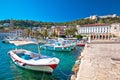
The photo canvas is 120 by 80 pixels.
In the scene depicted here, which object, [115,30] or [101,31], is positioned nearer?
[115,30]

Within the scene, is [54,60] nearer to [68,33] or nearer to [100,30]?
[68,33]

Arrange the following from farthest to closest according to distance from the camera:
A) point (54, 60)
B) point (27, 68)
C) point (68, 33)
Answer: point (68, 33), point (27, 68), point (54, 60)

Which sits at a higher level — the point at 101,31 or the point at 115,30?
the point at 115,30

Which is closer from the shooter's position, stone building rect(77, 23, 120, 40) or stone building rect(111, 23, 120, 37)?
stone building rect(111, 23, 120, 37)

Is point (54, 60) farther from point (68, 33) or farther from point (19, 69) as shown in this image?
point (68, 33)

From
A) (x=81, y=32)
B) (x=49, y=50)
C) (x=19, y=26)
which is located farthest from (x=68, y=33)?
(x=19, y=26)

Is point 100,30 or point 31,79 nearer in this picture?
point 31,79

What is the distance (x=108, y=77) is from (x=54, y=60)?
22.7 feet

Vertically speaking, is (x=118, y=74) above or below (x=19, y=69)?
above

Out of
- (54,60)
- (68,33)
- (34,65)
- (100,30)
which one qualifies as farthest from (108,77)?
(100,30)

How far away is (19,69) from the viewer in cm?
1808

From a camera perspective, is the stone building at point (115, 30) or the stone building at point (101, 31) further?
the stone building at point (101, 31)

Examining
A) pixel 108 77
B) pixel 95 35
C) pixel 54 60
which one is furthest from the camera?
pixel 95 35

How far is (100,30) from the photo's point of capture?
84.1 meters
